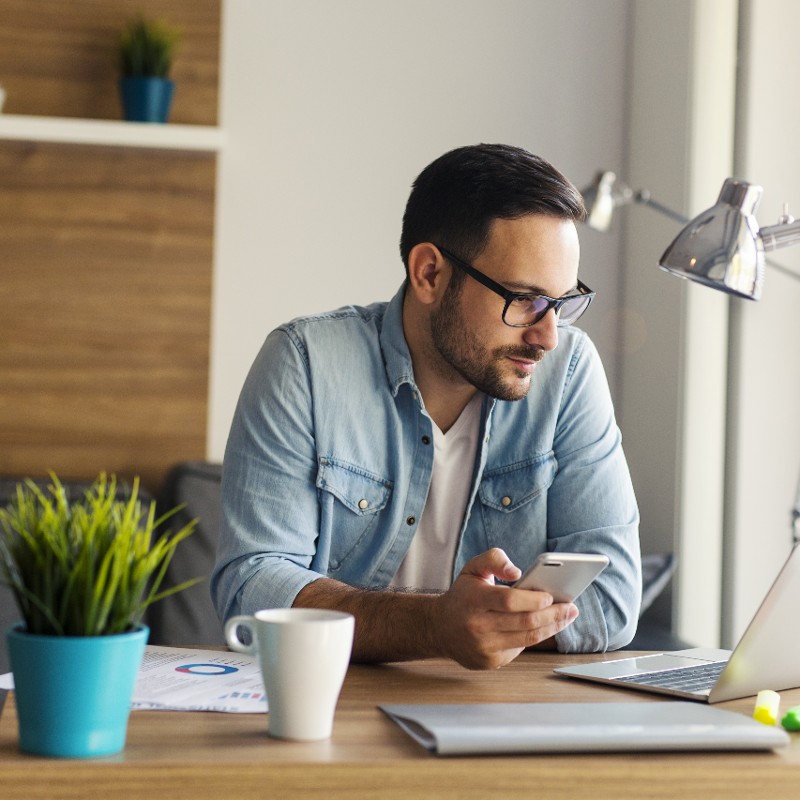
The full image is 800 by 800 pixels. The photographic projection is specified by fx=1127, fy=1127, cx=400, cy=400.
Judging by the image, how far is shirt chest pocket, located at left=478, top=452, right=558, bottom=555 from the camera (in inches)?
63.2

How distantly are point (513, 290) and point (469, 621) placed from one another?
584 mm

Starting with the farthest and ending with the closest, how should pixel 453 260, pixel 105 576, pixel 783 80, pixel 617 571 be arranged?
pixel 783 80 → pixel 453 260 → pixel 617 571 → pixel 105 576

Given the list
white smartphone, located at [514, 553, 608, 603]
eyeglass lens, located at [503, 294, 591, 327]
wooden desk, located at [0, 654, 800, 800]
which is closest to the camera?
wooden desk, located at [0, 654, 800, 800]

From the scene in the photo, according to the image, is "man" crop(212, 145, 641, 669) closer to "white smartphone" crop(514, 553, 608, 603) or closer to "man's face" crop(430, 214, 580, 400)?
"man's face" crop(430, 214, 580, 400)

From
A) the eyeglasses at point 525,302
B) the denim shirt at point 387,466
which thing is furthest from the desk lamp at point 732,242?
the denim shirt at point 387,466

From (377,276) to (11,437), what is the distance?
40.9 inches

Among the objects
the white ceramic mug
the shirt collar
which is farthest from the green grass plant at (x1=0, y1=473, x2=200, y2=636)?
the shirt collar

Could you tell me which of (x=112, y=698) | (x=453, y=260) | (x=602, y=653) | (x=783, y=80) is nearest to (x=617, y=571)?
(x=602, y=653)

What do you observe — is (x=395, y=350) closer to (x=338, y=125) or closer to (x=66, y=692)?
(x=66, y=692)

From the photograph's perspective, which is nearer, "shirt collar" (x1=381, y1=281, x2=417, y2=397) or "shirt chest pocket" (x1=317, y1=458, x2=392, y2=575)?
"shirt chest pocket" (x1=317, y1=458, x2=392, y2=575)

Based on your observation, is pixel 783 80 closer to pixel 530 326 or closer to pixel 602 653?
pixel 530 326

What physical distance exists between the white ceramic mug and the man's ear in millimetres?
882

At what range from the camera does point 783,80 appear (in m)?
2.60

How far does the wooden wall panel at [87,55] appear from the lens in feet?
9.33
